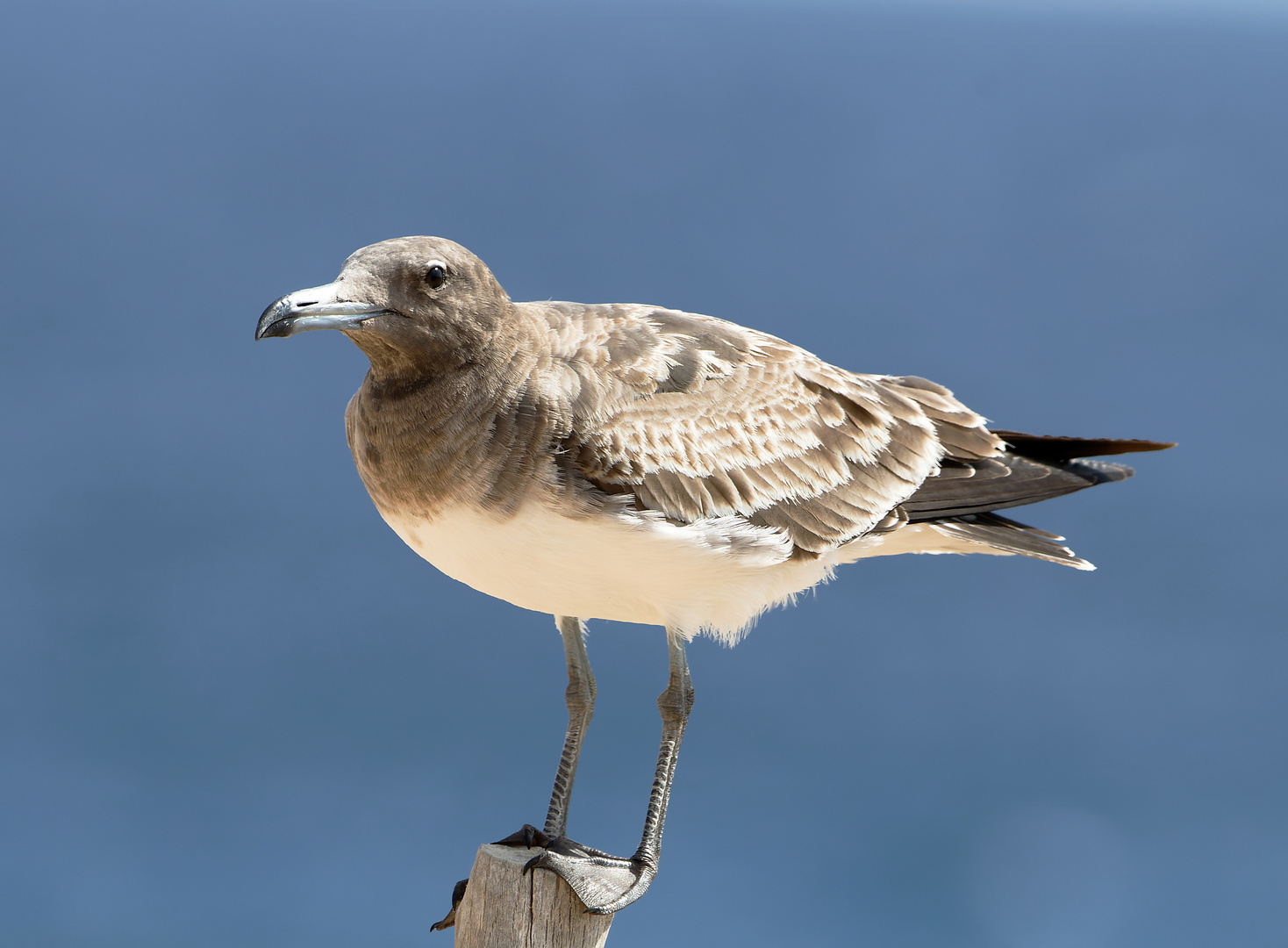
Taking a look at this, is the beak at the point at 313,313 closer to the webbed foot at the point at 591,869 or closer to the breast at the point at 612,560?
the breast at the point at 612,560

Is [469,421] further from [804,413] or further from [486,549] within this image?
[804,413]

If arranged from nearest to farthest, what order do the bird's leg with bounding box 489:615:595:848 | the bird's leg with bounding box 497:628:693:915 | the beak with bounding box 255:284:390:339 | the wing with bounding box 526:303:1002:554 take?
the beak with bounding box 255:284:390:339 < the wing with bounding box 526:303:1002:554 < the bird's leg with bounding box 497:628:693:915 < the bird's leg with bounding box 489:615:595:848

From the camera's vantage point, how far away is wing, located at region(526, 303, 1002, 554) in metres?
4.08

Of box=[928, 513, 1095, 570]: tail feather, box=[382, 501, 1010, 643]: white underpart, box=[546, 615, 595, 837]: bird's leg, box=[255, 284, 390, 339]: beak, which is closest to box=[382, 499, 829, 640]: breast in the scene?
box=[382, 501, 1010, 643]: white underpart

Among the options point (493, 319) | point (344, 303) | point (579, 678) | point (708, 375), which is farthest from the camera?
point (579, 678)

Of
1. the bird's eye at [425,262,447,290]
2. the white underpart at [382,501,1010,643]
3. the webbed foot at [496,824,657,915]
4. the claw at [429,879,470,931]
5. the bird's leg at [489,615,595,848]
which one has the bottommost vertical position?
the claw at [429,879,470,931]

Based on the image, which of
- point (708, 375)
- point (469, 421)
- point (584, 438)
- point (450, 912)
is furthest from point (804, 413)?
point (450, 912)

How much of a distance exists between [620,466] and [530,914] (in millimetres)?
1602

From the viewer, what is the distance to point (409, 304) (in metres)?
3.94

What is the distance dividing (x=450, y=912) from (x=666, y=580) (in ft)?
5.34

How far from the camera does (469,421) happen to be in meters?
3.93

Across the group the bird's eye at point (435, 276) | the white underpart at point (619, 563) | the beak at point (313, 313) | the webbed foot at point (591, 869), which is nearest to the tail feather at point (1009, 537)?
the white underpart at point (619, 563)

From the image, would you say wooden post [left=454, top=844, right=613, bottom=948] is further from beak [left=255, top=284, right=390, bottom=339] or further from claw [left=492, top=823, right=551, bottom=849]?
beak [left=255, top=284, right=390, bottom=339]

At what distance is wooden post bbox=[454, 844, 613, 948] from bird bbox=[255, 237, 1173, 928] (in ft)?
0.25
